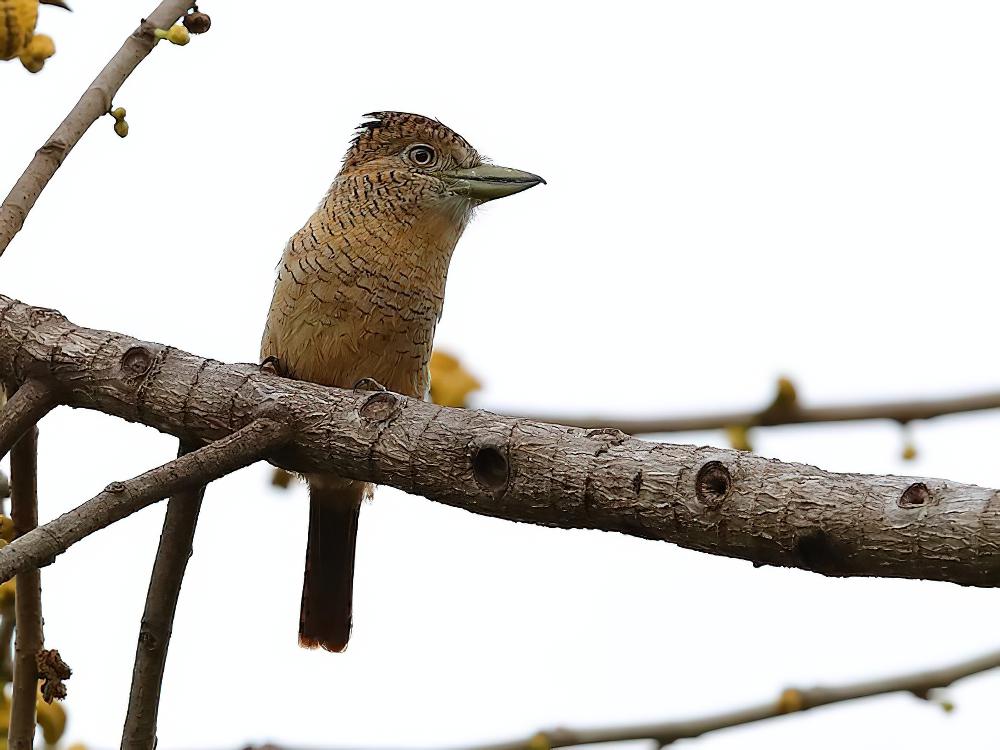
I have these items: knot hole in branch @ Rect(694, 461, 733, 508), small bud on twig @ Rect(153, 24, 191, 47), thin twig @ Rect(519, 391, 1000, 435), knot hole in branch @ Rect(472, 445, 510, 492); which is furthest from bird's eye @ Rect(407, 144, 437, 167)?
knot hole in branch @ Rect(694, 461, 733, 508)

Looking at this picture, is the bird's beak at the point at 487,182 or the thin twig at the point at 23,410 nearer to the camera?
the thin twig at the point at 23,410

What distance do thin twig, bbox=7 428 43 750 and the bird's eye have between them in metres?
2.00

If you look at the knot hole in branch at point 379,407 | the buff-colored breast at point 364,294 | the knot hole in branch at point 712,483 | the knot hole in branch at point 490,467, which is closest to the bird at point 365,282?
the buff-colored breast at point 364,294

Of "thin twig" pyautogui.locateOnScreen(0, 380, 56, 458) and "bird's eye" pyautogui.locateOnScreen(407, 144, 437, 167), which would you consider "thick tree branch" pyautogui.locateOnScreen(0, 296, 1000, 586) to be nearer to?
"thin twig" pyautogui.locateOnScreen(0, 380, 56, 458)

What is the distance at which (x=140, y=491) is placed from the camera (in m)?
2.34

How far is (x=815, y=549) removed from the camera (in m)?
2.26

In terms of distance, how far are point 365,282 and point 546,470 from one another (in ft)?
5.62

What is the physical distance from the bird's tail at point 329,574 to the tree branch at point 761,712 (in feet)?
4.59

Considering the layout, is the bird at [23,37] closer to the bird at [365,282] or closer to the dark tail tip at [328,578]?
the bird at [365,282]

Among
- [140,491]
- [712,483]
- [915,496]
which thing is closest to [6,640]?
[140,491]

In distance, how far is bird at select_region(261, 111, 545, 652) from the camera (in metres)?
4.11

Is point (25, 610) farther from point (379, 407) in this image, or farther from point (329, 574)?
point (329, 574)

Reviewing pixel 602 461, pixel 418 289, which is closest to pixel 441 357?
pixel 418 289

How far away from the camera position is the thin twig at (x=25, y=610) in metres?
2.81
